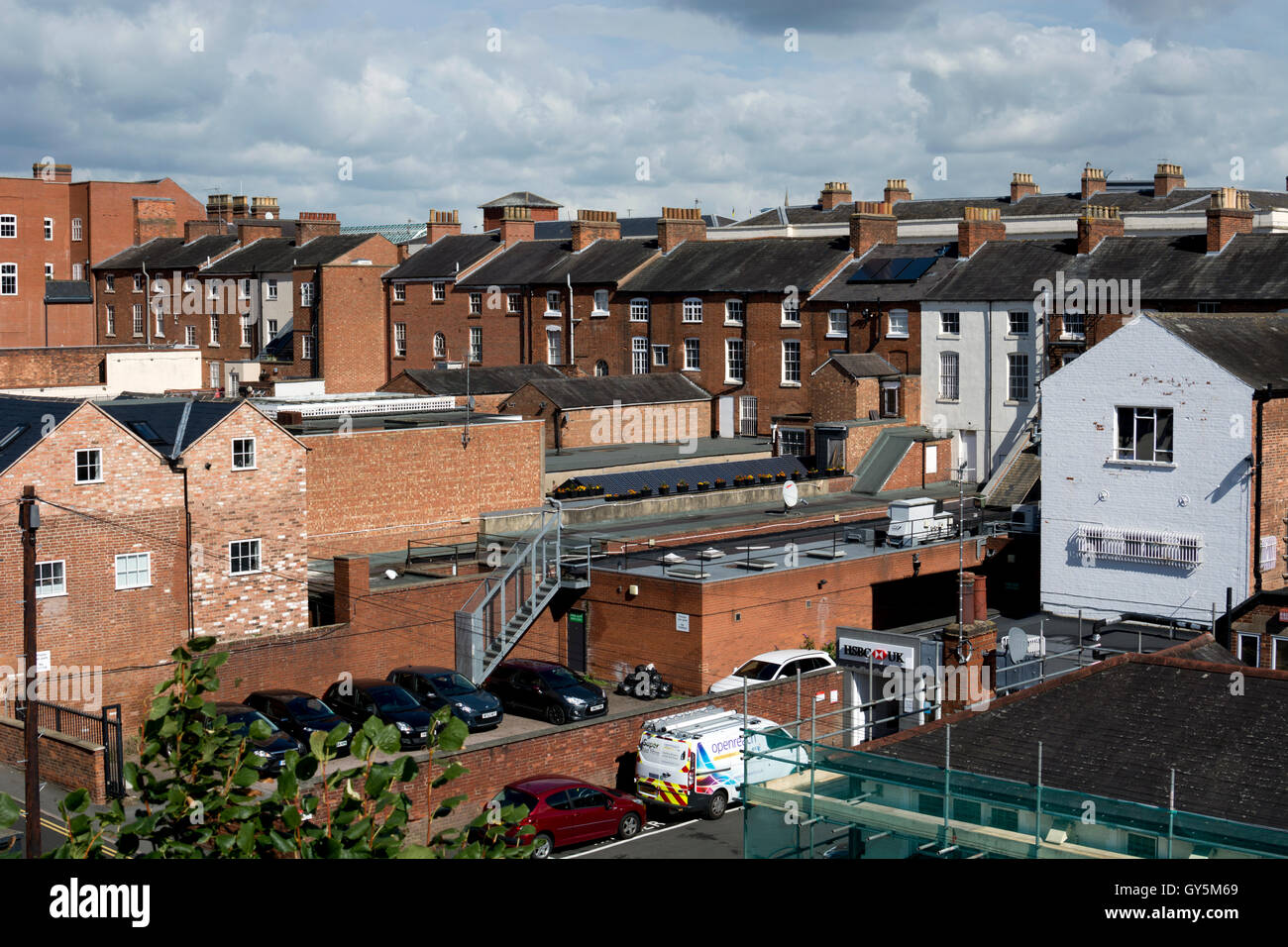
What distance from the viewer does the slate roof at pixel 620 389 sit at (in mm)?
52156

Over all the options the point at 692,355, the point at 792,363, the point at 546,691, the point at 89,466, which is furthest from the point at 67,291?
the point at 546,691

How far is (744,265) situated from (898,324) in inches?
350

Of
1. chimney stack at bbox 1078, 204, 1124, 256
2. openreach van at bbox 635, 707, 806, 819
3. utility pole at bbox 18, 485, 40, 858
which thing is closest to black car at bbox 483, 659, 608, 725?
openreach van at bbox 635, 707, 806, 819

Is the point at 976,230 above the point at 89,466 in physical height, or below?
above

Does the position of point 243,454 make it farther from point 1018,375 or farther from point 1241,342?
point 1018,375

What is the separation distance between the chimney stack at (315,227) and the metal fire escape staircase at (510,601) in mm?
46634

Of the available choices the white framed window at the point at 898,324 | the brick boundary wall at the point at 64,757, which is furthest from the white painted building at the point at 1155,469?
the brick boundary wall at the point at 64,757

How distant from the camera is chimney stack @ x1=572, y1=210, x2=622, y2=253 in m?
66.4

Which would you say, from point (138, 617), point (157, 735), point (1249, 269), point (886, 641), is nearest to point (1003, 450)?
point (1249, 269)

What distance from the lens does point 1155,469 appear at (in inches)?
1253

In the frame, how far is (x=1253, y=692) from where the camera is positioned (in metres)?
16.5

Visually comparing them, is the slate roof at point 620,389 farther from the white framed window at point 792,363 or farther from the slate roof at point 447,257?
the slate roof at point 447,257
